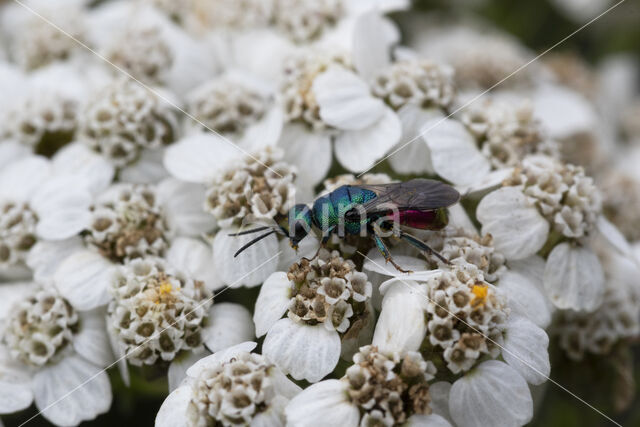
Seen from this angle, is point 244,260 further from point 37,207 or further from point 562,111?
point 562,111

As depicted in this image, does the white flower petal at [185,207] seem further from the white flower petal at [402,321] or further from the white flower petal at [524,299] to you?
the white flower petal at [524,299]

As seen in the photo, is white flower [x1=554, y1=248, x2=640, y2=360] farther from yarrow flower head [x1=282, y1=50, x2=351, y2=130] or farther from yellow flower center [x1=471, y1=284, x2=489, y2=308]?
yarrow flower head [x1=282, y1=50, x2=351, y2=130]

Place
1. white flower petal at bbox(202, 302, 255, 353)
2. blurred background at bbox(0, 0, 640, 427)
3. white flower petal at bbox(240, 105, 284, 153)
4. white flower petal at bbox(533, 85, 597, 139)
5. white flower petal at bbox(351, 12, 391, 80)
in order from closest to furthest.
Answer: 1. white flower petal at bbox(202, 302, 255, 353)
2. white flower petal at bbox(240, 105, 284, 153)
3. white flower petal at bbox(351, 12, 391, 80)
4. white flower petal at bbox(533, 85, 597, 139)
5. blurred background at bbox(0, 0, 640, 427)

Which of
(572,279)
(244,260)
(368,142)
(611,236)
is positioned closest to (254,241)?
(244,260)

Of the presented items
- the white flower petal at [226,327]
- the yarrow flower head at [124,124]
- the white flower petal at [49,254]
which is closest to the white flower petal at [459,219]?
the white flower petal at [226,327]

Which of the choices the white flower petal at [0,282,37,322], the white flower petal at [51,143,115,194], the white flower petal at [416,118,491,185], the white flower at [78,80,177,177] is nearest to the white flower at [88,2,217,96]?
the white flower at [78,80,177,177]

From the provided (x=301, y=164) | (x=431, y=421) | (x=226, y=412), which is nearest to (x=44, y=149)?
(x=301, y=164)

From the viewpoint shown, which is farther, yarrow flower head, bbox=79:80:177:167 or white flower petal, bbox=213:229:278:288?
yarrow flower head, bbox=79:80:177:167

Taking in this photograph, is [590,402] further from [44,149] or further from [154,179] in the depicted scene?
[44,149]
